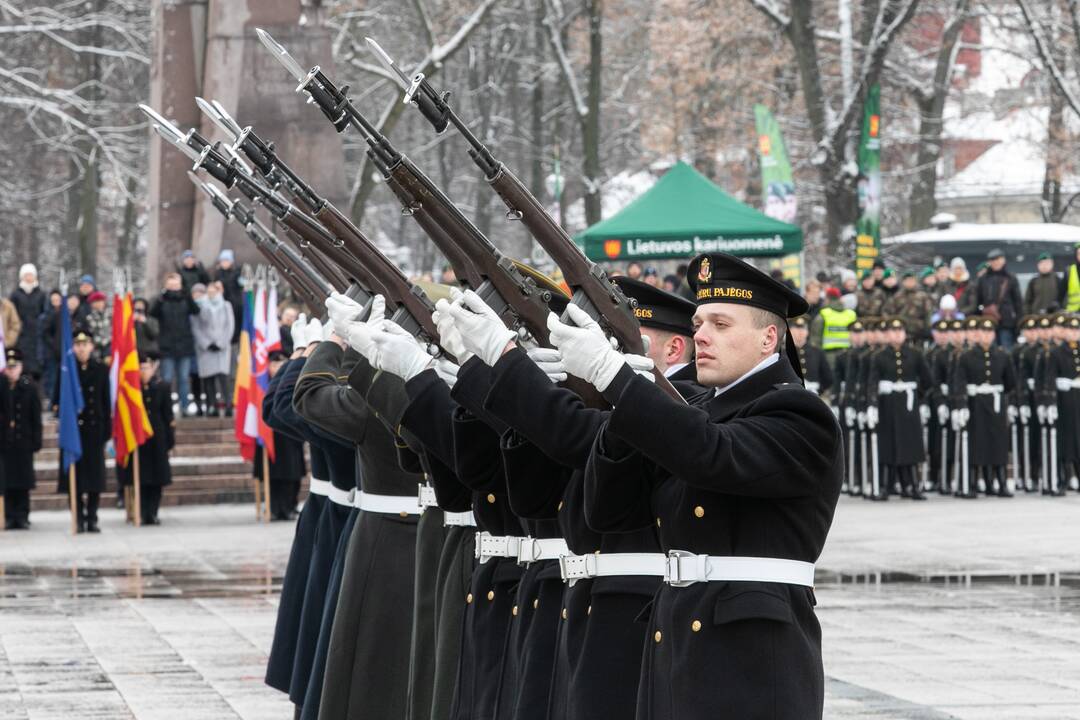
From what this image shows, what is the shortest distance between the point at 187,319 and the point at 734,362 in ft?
61.6

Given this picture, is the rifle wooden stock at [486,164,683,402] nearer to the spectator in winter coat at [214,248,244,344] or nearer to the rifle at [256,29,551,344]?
the rifle at [256,29,551,344]

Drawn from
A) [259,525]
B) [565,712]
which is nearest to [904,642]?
[565,712]

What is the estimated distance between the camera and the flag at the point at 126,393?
62.1ft

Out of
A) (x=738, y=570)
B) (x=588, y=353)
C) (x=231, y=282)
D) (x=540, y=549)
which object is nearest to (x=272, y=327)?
(x=231, y=282)

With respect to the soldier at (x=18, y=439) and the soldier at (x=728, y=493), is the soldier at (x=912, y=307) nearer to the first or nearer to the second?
the soldier at (x=18, y=439)

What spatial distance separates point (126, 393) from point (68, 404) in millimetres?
613

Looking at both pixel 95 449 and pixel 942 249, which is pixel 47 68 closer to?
pixel 942 249

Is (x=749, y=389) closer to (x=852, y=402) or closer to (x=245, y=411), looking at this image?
(x=245, y=411)

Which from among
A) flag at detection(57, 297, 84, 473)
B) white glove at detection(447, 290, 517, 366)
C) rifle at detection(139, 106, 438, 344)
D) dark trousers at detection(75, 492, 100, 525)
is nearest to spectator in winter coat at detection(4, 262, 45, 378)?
flag at detection(57, 297, 84, 473)

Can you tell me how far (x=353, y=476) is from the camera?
7898mm

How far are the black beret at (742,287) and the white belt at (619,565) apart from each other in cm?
76

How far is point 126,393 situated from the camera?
19.1m

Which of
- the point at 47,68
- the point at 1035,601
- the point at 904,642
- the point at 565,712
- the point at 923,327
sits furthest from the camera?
the point at 47,68

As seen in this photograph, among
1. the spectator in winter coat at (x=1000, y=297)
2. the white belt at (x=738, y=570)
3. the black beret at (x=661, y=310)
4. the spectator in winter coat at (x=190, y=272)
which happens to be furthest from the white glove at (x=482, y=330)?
the spectator in winter coat at (x=190, y=272)
